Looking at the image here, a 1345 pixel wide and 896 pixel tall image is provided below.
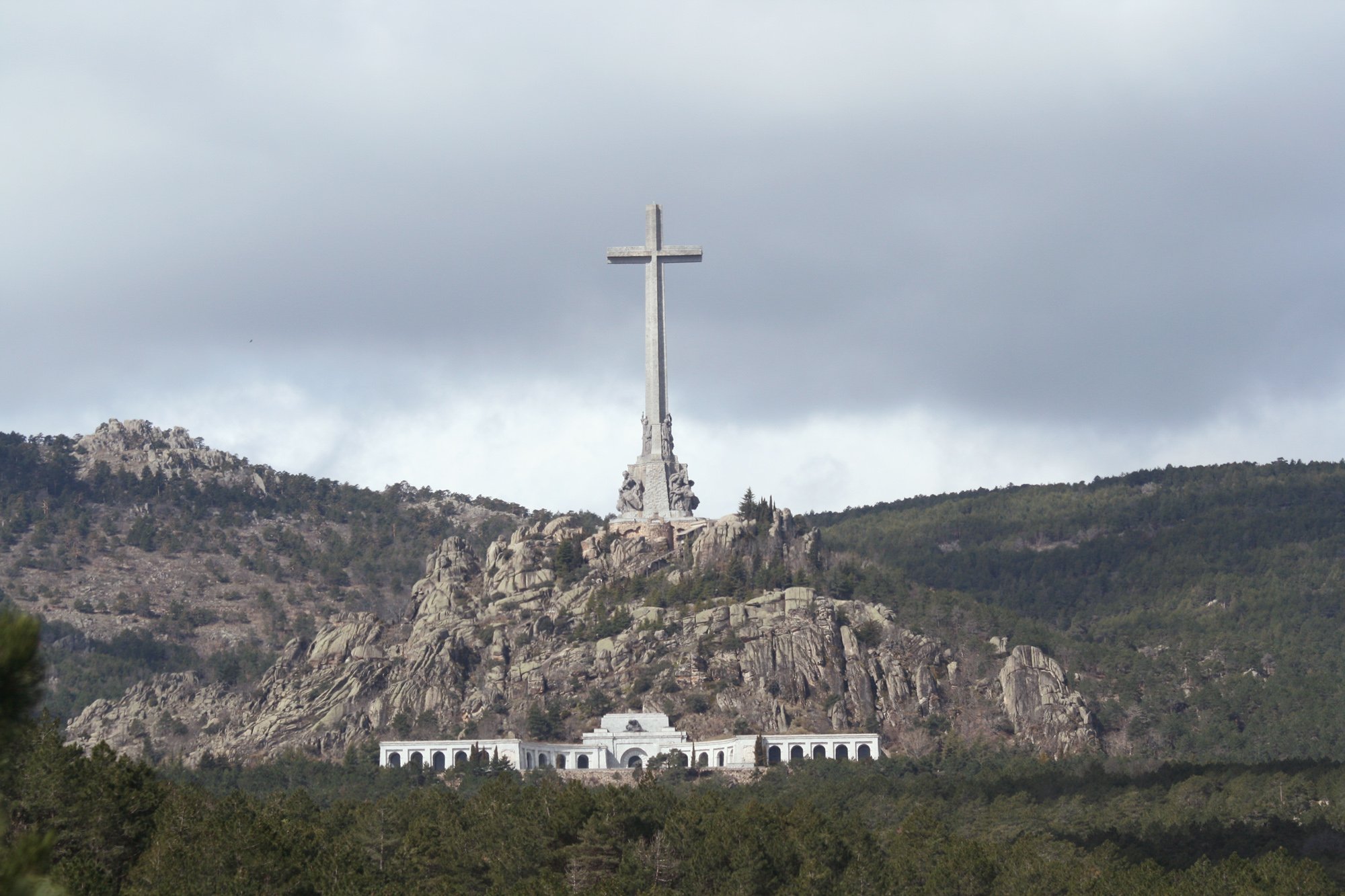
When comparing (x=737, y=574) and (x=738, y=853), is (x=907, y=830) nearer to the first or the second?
(x=738, y=853)

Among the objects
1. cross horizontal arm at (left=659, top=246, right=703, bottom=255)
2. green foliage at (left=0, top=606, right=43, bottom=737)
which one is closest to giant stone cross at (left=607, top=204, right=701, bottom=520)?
cross horizontal arm at (left=659, top=246, right=703, bottom=255)

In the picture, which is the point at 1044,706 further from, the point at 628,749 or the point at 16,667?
the point at 16,667

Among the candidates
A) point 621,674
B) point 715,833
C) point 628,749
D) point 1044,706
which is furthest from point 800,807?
point 621,674

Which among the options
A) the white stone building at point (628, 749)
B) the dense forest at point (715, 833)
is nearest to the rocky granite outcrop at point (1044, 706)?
the white stone building at point (628, 749)

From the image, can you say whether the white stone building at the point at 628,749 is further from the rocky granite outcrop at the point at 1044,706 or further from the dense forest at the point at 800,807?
the rocky granite outcrop at the point at 1044,706

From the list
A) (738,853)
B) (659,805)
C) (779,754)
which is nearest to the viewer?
(738,853)

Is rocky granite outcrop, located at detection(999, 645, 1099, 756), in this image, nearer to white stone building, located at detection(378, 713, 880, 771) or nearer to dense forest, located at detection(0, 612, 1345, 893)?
white stone building, located at detection(378, 713, 880, 771)

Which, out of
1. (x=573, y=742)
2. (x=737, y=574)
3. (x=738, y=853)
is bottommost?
(x=738, y=853)

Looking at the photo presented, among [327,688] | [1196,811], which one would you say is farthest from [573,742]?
[1196,811]
